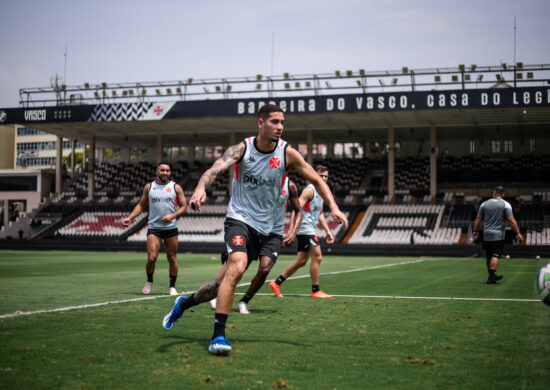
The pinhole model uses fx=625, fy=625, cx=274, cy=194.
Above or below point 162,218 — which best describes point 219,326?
below

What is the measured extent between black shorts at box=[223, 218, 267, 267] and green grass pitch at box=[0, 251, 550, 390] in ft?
2.95

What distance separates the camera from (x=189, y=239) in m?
44.2

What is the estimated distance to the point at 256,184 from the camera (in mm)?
6250

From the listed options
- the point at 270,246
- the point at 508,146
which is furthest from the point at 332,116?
the point at 270,246

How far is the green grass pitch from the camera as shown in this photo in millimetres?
4559

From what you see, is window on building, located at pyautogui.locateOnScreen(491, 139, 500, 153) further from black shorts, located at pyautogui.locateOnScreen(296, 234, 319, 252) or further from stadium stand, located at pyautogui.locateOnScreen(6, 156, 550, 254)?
black shorts, located at pyautogui.locateOnScreen(296, 234, 319, 252)

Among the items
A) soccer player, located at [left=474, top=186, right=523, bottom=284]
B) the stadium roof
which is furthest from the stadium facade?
soccer player, located at [left=474, top=186, right=523, bottom=284]

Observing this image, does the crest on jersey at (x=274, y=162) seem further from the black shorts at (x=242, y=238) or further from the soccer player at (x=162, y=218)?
the soccer player at (x=162, y=218)

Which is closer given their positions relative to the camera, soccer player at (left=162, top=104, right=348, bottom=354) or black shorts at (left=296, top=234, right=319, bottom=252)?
soccer player at (left=162, top=104, right=348, bottom=354)

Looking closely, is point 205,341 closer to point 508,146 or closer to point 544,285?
point 544,285

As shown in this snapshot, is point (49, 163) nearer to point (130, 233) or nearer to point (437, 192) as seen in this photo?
point (130, 233)

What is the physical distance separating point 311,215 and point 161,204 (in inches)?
107

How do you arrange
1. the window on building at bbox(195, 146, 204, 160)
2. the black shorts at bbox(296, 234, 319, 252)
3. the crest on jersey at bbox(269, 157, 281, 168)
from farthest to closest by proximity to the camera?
1. the window on building at bbox(195, 146, 204, 160)
2. the black shorts at bbox(296, 234, 319, 252)
3. the crest on jersey at bbox(269, 157, 281, 168)

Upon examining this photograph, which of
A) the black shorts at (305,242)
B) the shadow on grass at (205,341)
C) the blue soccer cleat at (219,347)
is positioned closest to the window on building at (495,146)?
the black shorts at (305,242)
